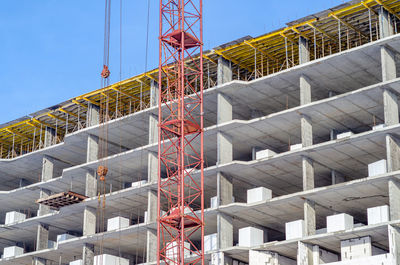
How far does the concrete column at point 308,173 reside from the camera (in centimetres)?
6594

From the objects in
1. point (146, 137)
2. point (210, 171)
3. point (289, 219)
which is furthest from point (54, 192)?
point (289, 219)

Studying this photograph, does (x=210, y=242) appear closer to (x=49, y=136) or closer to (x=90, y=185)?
(x=90, y=185)

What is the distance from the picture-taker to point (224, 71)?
74062 mm

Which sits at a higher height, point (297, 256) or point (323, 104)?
point (323, 104)

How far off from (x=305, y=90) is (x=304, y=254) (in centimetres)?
1440

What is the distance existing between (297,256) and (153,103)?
2242 centimetres

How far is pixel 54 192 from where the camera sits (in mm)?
85188

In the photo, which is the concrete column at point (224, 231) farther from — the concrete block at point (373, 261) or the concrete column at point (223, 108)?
the concrete block at point (373, 261)

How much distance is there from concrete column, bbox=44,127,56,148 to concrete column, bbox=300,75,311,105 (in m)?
31.2

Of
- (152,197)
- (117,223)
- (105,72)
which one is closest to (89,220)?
(117,223)

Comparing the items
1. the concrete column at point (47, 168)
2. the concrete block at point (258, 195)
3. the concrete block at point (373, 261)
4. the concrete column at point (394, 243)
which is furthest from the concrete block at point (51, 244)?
the concrete column at point (394, 243)

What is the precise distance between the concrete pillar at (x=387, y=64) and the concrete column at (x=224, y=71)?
50.4 ft

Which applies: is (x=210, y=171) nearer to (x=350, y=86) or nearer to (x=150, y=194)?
(x=150, y=194)

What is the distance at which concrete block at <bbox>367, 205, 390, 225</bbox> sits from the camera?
6084 cm
